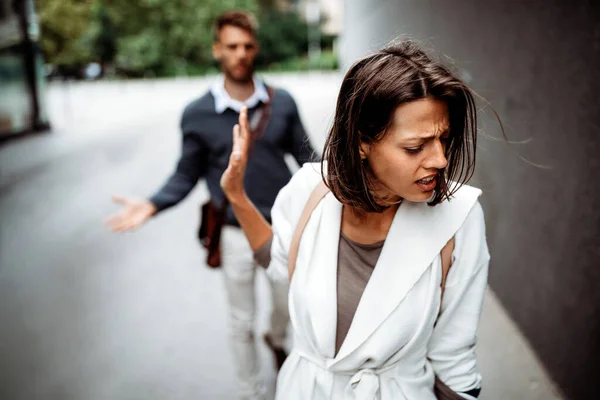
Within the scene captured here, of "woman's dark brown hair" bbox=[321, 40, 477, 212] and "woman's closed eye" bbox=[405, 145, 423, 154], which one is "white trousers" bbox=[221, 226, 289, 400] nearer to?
"woman's dark brown hair" bbox=[321, 40, 477, 212]

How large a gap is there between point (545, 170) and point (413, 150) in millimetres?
2273

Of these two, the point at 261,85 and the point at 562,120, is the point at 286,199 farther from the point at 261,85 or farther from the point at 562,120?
the point at 562,120

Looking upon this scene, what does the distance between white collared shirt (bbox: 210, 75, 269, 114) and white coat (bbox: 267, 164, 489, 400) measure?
140 cm

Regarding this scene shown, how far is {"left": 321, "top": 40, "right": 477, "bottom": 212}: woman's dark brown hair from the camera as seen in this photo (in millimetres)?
1287

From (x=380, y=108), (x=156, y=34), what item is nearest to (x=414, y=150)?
(x=380, y=108)

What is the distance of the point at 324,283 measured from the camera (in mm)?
1515

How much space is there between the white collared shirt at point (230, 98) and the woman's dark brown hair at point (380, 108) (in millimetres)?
1433

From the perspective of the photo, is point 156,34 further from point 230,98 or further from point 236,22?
point 230,98

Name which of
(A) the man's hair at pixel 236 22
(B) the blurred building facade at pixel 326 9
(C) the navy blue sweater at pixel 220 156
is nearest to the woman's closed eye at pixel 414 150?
(C) the navy blue sweater at pixel 220 156

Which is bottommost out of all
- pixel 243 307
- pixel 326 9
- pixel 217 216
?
pixel 243 307

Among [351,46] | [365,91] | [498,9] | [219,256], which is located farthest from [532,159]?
[351,46]

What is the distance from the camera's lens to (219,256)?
302 centimetres

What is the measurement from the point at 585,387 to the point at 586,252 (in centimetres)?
69

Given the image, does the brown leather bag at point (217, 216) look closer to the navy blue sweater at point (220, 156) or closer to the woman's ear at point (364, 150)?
the navy blue sweater at point (220, 156)
